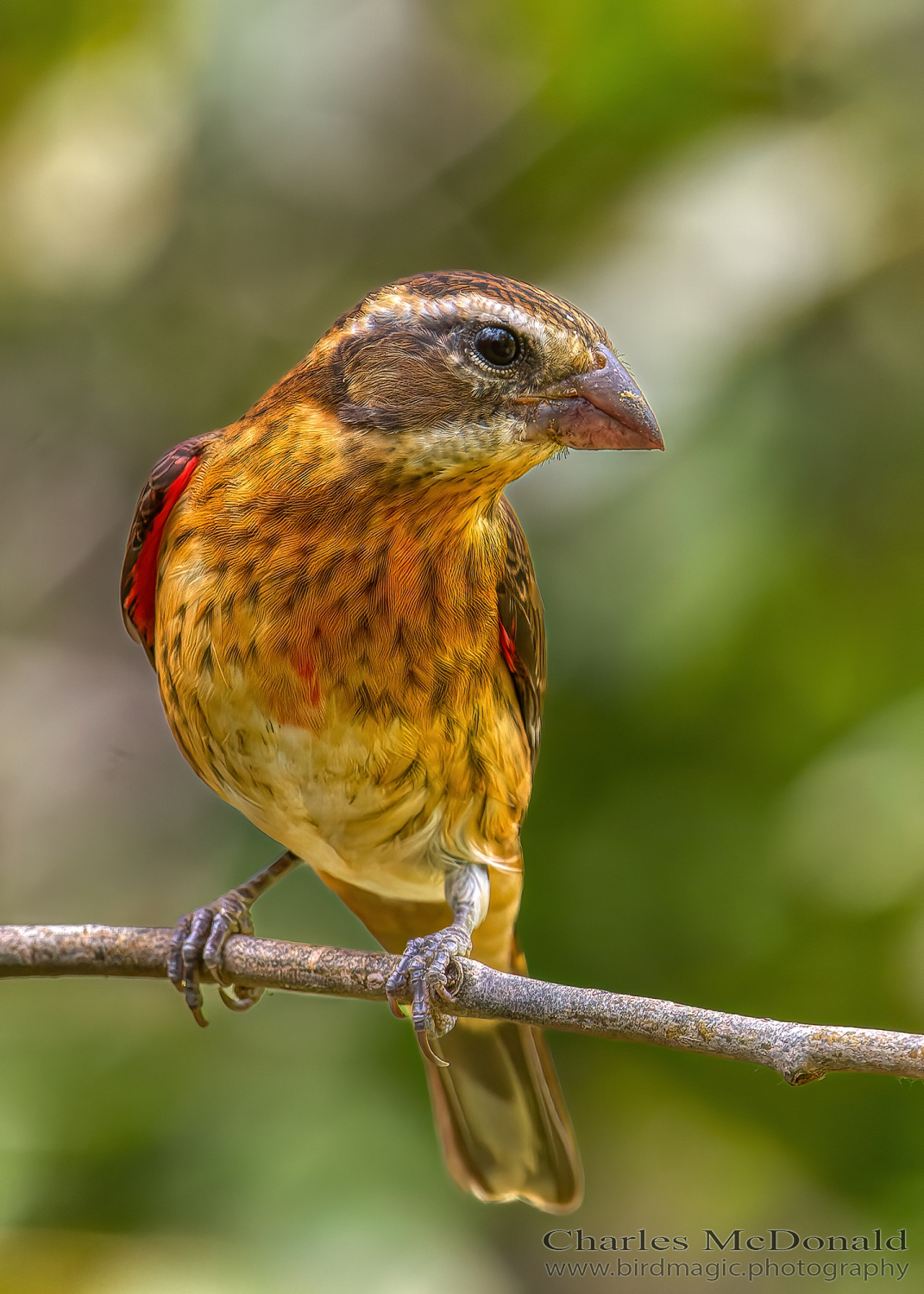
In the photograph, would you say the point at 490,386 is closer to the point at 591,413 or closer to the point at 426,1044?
the point at 591,413

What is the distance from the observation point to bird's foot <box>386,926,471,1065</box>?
2.55 m

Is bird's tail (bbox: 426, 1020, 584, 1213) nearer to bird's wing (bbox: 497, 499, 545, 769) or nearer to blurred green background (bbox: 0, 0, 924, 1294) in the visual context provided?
blurred green background (bbox: 0, 0, 924, 1294)

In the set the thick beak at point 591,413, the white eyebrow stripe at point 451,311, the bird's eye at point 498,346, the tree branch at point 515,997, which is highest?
the white eyebrow stripe at point 451,311

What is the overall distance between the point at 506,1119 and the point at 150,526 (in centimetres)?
186

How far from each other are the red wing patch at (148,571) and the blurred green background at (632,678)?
4.03 feet

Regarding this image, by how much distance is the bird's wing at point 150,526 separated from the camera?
2.91m

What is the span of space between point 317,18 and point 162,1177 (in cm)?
401

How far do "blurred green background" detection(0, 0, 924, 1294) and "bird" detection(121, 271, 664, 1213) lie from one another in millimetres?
852

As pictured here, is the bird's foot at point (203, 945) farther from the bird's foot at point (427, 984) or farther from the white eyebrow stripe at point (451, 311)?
the white eyebrow stripe at point (451, 311)

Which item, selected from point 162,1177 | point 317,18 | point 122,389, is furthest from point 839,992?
point 317,18

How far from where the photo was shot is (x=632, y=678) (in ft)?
12.3

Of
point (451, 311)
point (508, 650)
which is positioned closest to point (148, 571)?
point (508, 650)

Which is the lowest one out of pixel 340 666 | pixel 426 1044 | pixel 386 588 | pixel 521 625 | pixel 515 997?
pixel 515 997

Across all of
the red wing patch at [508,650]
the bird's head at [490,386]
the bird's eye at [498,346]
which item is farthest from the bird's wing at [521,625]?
the bird's eye at [498,346]
